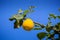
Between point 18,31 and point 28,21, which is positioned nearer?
point 28,21

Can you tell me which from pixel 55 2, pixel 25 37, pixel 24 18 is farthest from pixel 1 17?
pixel 24 18

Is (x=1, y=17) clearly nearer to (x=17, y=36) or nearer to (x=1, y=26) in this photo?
(x=1, y=26)

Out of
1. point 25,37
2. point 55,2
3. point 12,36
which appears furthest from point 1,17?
point 55,2

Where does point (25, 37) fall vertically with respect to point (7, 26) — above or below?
below

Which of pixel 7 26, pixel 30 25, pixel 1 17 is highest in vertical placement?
pixel 1 17

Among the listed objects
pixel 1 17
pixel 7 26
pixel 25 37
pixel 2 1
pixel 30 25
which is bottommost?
pixel 30 25

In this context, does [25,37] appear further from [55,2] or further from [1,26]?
[55,2]

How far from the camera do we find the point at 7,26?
1.74m

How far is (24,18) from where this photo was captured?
1.43ft

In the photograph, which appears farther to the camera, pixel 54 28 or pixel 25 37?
pixel 25 37

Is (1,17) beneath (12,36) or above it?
above

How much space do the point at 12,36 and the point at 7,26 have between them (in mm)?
166

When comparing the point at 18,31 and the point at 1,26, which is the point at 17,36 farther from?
the point at 1,26

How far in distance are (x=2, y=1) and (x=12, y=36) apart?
542 mm
